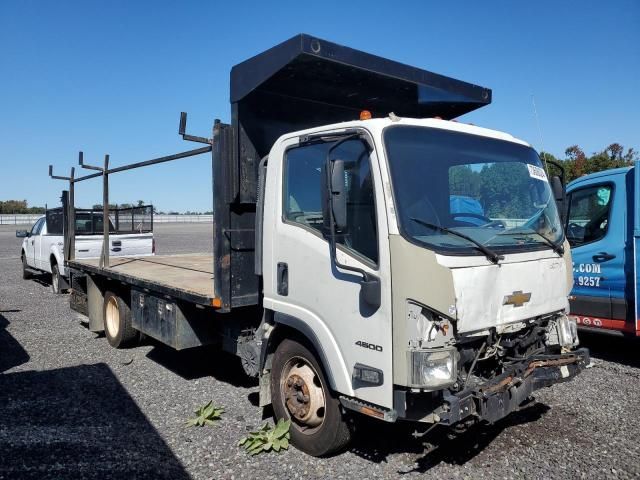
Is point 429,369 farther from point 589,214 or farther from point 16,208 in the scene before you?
point 16,208

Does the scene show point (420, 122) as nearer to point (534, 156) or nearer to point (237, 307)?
point (534, 156)

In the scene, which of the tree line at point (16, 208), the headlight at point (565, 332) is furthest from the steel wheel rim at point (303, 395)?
the tree line at point (16, 208)

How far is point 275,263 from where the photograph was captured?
4.18 meters

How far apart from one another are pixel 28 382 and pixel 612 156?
70.5 feet

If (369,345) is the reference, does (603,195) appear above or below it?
above

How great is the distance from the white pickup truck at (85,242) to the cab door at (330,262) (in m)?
6.85

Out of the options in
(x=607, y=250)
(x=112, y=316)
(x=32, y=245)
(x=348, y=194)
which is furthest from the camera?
(x=32, y=245)

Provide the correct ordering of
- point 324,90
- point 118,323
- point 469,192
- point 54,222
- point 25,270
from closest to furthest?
1. point 469,192
2. point 324,90
3. point 118,323
4. point 54,222
5. point 25,270

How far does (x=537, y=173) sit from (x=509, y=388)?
5.95 ft

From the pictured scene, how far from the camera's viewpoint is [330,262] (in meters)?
3.62

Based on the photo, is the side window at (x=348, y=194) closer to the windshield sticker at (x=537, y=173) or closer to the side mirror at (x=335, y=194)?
the side mirror at (x=335, y=194)

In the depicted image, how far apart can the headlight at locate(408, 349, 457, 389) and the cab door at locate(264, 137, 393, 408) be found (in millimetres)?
174

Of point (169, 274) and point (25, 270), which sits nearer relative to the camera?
point (169, 274)

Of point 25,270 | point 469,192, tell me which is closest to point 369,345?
point 469,192
